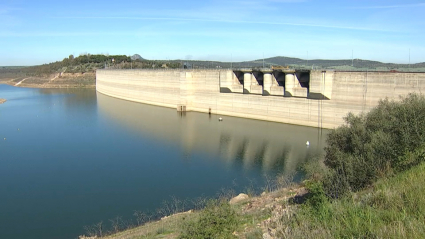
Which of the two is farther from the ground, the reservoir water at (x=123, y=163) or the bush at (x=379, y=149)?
the bush at (x=379, y=149)

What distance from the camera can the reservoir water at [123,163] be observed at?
11484 mm

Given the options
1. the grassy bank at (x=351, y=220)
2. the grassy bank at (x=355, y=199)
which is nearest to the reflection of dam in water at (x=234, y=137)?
the grassy bank at (x=355, y=199)

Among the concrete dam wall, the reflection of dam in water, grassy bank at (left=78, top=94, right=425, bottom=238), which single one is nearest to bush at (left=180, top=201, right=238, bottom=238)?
grassy bank at (left=78, top=94, right=425, bottom=238)

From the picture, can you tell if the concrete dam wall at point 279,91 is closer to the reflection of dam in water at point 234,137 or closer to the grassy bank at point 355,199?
the reflection of dam in water at point 234,137

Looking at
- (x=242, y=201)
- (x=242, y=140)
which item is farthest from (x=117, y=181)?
(x=242, y=140)

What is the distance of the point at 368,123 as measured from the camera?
8.95 meters

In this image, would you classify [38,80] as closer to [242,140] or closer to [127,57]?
[127,57]

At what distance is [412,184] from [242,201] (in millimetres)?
6201

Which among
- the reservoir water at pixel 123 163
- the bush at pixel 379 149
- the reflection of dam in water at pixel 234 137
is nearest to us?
the bush at pixel 379 149

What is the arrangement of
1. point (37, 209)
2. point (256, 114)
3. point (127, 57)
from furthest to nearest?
point (127, 57) → point (256, 114) → point (37, 209)

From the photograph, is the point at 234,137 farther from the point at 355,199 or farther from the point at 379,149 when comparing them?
the point at 355,199

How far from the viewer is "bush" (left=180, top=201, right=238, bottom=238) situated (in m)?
5.75

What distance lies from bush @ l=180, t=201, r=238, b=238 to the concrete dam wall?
17021 mm

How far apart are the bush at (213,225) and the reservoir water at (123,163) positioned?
547cm
